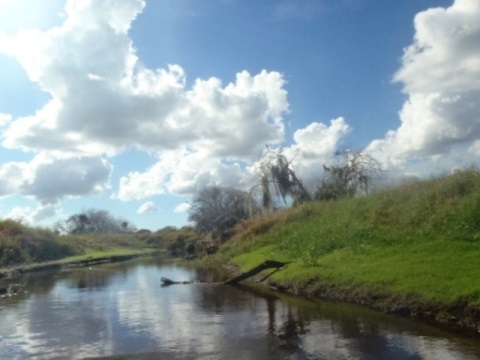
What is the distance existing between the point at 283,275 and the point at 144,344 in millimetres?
13181

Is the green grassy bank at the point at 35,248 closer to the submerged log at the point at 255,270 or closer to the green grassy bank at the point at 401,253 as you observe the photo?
the submerged log at the point at 255,270

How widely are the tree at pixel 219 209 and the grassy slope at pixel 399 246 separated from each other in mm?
27806

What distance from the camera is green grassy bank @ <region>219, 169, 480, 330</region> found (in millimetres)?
18281

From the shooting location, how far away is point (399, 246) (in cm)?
2536

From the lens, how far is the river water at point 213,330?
14758 mm

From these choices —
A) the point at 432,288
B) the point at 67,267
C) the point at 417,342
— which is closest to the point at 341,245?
the point at 432,288

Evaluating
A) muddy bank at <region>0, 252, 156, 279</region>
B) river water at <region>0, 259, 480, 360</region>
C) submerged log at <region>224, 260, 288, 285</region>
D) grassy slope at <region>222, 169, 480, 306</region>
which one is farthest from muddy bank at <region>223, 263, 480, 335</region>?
muddy bank at <region>0, 252, 156, 279</region>

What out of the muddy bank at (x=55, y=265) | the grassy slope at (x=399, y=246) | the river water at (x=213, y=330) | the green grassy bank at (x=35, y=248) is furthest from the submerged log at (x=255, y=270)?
the green grassy bank at (x=35, y=248)

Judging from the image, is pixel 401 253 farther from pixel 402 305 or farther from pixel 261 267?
pixel 261 267

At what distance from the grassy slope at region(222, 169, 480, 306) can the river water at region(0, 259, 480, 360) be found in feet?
5.85

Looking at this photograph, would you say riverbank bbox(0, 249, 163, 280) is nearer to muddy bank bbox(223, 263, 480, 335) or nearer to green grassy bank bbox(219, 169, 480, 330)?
green grassy bank bbox(219, 169, 480, 330)

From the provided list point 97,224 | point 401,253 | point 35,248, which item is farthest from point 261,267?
point 97,224

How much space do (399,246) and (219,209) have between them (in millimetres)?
56520

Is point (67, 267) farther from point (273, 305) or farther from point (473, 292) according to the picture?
point (473, 292)
